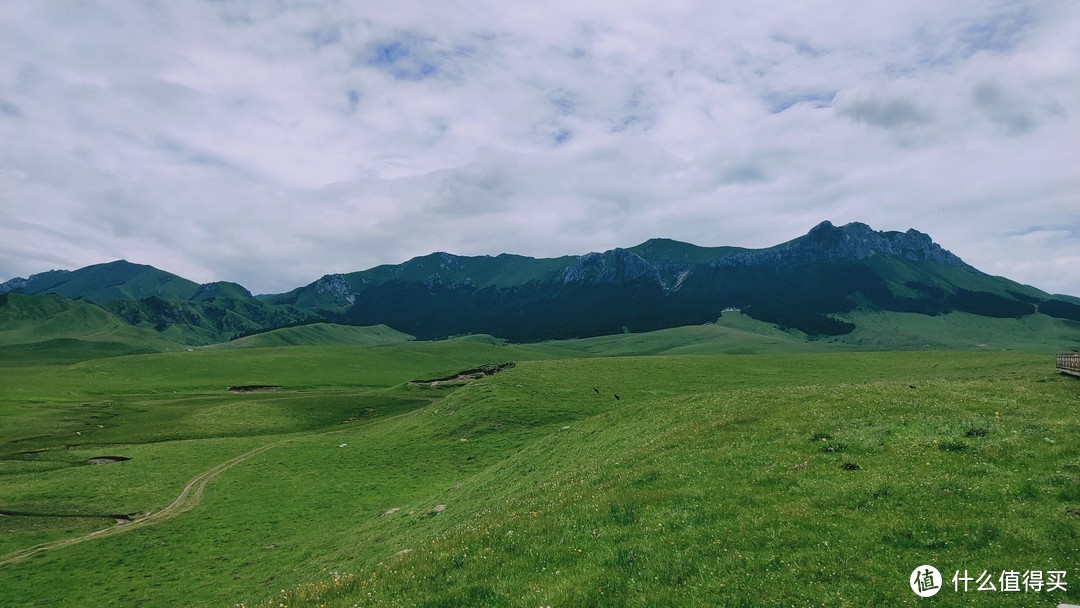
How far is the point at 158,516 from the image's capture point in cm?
4897

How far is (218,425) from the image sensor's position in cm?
9756

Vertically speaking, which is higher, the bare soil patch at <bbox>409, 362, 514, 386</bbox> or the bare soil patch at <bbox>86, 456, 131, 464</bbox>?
the bare soil patch at <bbox>409, 362, 514, 386</bbox>

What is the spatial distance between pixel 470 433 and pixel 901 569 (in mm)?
56844

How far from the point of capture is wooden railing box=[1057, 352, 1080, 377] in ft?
157

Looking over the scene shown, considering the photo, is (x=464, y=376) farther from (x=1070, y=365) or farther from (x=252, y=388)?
(x=1070, y=365)

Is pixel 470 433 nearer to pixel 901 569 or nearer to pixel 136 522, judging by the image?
pixel 136 522

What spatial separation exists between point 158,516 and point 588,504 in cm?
4816

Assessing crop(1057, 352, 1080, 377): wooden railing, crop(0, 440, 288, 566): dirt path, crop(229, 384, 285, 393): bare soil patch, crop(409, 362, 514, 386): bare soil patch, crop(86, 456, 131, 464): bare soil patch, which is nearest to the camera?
crop(0, 440, 288, 566): dirt path

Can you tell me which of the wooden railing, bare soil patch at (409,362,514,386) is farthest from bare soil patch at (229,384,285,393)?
the wooden railing

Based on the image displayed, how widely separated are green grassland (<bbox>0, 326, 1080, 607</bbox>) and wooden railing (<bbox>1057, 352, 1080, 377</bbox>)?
8.55 meters

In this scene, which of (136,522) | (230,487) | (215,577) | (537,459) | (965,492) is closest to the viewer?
(965,492)

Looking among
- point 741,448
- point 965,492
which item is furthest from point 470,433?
point 965,492

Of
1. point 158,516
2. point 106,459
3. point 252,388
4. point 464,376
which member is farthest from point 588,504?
point 252,388

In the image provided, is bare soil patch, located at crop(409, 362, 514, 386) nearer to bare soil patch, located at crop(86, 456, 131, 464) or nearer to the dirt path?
bare soil patch, located at crop(86, 456, 131, 464)
